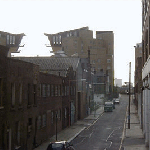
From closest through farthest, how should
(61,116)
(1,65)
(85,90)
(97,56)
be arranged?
(1,65), (61,116), (85,90), (97,56)

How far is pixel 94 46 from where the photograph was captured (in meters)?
149

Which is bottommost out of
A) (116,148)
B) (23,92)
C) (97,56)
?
(116,148)

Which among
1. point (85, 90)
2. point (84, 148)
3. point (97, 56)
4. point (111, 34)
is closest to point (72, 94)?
point (85, 90)

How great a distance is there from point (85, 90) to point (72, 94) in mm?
14649

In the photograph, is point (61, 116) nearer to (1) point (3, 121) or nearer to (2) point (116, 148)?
(2) point (116, 148)

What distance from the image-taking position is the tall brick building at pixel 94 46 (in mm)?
136000

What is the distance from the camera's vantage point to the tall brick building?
136000 mm

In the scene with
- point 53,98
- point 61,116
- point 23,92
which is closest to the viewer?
point 23,92

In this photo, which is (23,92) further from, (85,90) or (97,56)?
(97,56)

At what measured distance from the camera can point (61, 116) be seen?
4941 cm

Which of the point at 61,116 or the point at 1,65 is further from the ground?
the point at 1,65

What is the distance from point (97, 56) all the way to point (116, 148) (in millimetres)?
113932

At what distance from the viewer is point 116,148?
3394 centimetres

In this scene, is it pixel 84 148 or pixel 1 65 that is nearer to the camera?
pixel 1 65
